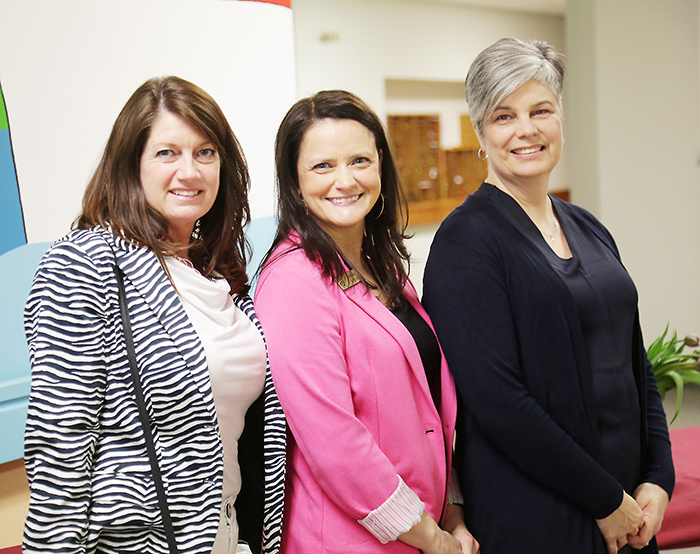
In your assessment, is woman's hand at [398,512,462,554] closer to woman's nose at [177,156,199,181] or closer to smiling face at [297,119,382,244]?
smiling face at [297,119,382,244]

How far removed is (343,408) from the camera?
122 cm

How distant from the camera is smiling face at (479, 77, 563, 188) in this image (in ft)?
4.70

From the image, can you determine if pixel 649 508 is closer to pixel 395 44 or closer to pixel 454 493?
pixel 454 493

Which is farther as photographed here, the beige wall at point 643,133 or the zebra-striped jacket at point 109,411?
the beige wall at point 643,133

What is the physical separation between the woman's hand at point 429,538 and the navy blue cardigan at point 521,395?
0.09 m

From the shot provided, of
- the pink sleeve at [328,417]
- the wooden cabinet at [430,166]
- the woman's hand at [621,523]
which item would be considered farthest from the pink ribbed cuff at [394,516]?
the wooden cabinet at [430,166]

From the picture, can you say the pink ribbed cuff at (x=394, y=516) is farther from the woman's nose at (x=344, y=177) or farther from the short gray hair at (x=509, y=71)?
the short gray hair at (x=509, y=71)

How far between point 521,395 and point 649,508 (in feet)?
1.52

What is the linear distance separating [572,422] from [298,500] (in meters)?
0.63

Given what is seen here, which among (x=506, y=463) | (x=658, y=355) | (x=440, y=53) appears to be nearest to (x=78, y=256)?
(x=506, y=463)

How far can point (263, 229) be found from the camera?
8.34ft

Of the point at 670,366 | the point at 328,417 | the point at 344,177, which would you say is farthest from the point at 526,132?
the point at 670,366

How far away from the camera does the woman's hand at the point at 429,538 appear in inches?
50.9

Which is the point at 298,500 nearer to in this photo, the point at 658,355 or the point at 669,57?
the point at 658,355
